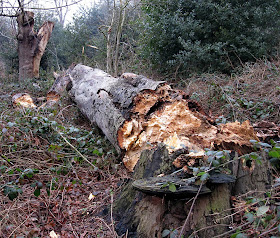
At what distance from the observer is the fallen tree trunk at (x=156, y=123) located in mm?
2220

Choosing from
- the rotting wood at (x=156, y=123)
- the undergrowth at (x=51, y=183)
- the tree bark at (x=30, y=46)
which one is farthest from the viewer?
the tree bark at (x=30, y=46)

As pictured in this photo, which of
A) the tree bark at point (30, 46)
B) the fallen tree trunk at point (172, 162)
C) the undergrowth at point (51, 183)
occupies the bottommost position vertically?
the undergrowth at point (51, 183)

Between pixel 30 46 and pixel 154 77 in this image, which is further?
pixel 30 46

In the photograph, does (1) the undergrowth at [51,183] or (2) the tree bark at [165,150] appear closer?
(2) the tree bark at [165,150]

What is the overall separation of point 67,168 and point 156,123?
126 centimetres

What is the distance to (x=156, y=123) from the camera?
269 centimetres

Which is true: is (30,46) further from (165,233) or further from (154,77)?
(165,233)

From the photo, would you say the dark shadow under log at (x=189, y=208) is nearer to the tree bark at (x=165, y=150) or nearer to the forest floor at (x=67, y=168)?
the tree bark at (x=165, y=150)

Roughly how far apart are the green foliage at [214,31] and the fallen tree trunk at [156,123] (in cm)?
361

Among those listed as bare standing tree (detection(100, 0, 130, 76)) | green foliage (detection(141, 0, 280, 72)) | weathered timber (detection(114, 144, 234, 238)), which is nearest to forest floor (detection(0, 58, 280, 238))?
weathered timber (detection(114, 144, 234, 238))

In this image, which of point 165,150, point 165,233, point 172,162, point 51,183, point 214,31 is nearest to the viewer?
point 165,233

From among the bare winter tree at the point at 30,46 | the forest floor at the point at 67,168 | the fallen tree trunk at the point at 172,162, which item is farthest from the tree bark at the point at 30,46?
the fallen tree trunk at the point at 172,162

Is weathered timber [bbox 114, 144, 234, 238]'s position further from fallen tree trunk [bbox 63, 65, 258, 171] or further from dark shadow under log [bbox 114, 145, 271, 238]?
fallen tree trunk [bbox 63, 65, 258, 171]

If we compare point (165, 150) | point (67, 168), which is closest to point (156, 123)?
point (165, 150)
